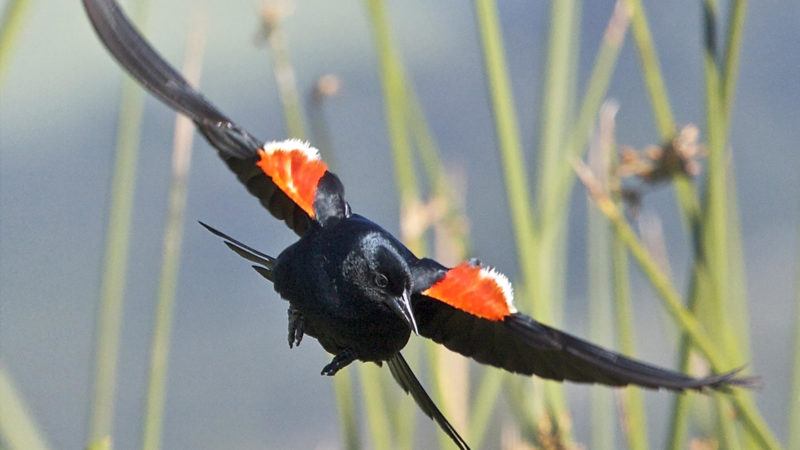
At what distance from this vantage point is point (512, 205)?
1.09m

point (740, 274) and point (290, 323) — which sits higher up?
point (740, 274)

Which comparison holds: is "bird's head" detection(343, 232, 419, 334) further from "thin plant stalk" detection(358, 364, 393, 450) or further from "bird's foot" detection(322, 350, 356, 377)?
"thin plant stalk" detection(358, 364, 393, 450)

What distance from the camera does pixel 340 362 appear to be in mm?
915

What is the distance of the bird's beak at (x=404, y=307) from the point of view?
0.93 m

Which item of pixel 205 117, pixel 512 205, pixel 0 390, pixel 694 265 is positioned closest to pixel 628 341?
pixel 694 265

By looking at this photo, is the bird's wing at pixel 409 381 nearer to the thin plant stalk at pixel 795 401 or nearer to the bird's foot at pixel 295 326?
the bird's foot at pixel 295 326

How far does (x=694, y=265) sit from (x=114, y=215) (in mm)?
649

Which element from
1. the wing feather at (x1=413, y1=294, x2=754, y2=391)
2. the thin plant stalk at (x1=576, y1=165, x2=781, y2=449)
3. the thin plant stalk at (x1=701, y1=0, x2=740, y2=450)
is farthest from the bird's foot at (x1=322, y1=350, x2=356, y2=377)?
the thin plant stalk at (x1=701, y1=0, x2=740, y2=450)

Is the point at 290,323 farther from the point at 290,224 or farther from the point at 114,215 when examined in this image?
the point at 114,215

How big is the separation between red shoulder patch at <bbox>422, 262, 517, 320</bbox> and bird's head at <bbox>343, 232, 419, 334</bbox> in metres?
0.03

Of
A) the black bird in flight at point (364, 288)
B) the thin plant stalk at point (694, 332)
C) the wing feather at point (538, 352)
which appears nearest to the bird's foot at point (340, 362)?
the black bird in flight at point (364, 288)

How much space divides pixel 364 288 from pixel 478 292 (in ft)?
0.37

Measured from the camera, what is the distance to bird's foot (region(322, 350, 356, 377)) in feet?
2.92

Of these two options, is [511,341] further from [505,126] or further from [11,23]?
[11,23]
